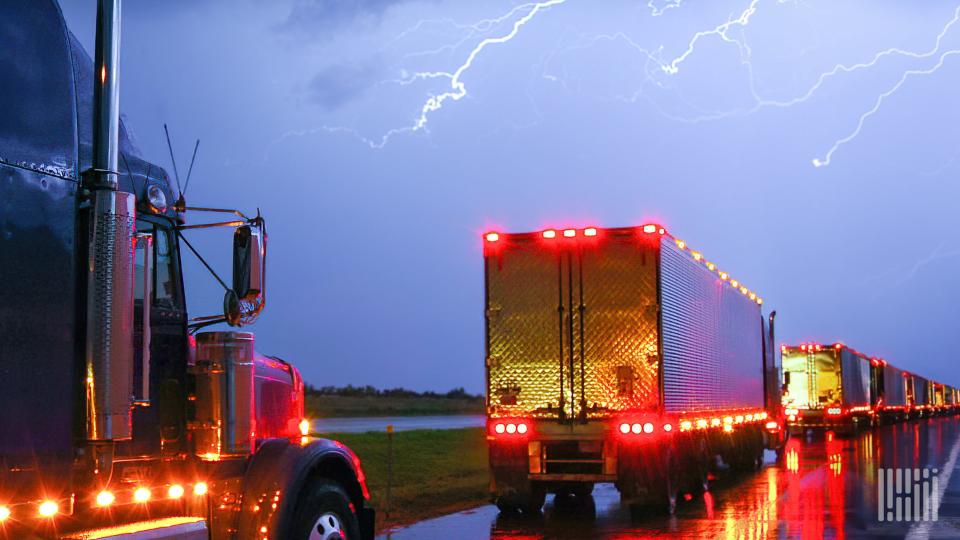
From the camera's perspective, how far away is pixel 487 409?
16.2m

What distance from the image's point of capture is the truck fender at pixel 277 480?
6.76m

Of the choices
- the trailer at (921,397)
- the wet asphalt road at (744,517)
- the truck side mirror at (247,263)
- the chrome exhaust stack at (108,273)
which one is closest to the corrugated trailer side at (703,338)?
the wet asphalt road at (744,517)

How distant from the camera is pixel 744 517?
15266 mm

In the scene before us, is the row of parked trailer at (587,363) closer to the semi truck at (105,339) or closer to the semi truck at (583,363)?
the semi truck at (583,363)

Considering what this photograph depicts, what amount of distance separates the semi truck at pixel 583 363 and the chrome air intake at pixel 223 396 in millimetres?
9439

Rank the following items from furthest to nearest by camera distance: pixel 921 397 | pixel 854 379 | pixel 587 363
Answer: pixel 921 397
pixel 854 379
pixel 587 363

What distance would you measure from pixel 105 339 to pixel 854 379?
44.6 metres

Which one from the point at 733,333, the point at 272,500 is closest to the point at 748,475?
the point at 733,333

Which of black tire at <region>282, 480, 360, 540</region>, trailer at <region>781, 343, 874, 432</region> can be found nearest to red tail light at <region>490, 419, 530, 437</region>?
black tire at <region>282, 480, 360, 540</region>

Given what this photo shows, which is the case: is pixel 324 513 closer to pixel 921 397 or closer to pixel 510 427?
pixel 510 427

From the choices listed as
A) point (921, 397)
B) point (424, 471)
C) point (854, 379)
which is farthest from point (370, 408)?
point (424, 471)

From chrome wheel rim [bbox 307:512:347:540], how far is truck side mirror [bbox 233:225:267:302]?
1727 mm

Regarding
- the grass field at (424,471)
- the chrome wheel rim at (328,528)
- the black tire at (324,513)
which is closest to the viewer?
the black tire at (324,513)

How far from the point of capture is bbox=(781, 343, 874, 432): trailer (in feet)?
141
